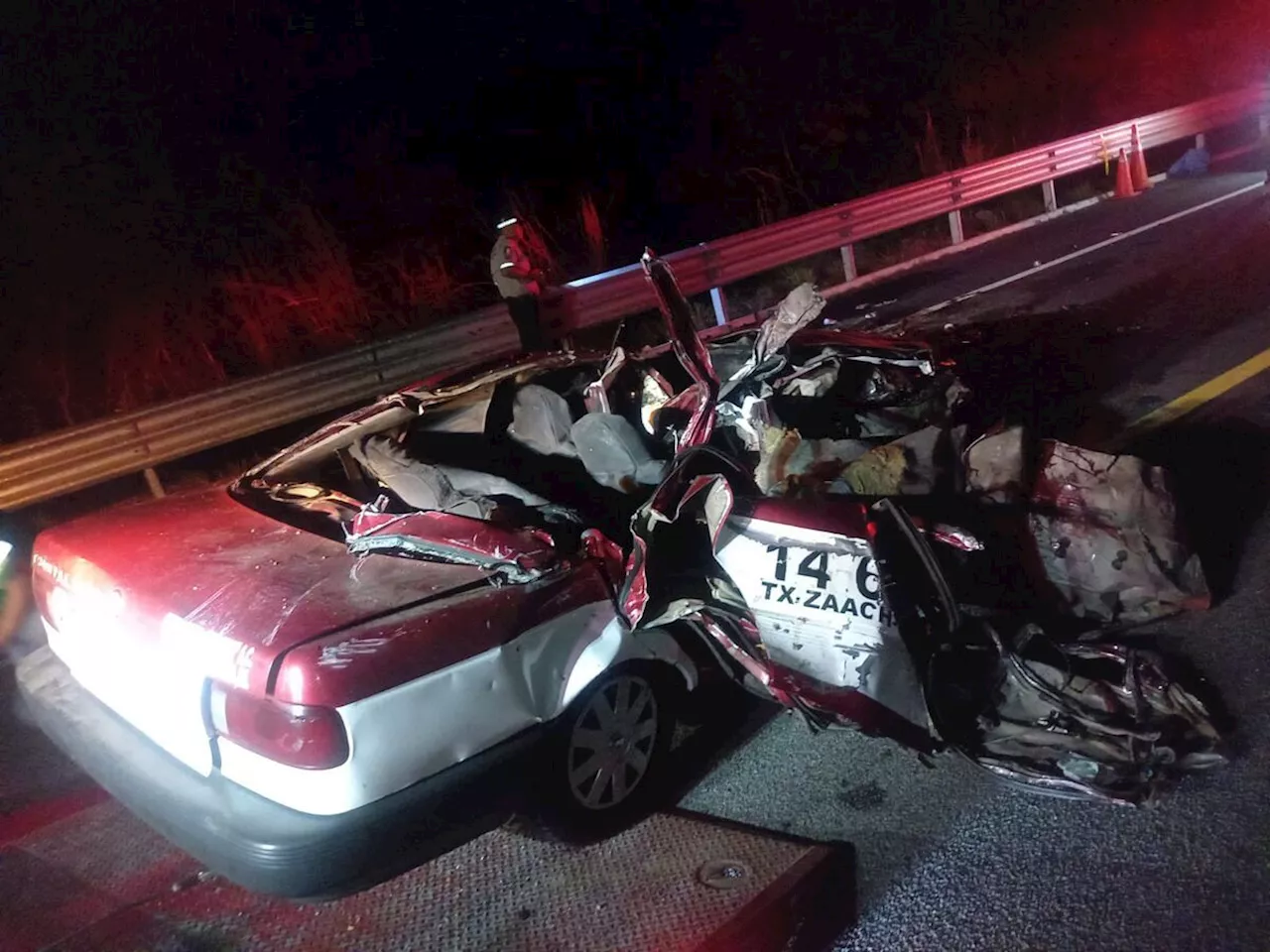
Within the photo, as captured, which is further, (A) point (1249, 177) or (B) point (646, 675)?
(A) point (1249, 177)

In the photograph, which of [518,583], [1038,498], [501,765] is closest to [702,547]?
[518,583]

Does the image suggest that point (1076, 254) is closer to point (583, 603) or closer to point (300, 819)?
point (583, 603)

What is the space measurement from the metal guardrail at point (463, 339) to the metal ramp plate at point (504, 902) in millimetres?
3502

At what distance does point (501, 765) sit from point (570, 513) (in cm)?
80

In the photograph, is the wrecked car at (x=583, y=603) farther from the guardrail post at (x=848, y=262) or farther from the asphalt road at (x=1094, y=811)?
the guardrail post at (x=848, y=262)

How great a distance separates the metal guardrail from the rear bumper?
3789 millimetres

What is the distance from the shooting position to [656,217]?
17.0 m

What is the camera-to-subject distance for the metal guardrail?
246 inches

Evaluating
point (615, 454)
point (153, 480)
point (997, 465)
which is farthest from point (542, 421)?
point (153, 480)

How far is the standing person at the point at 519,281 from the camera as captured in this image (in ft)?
27.7

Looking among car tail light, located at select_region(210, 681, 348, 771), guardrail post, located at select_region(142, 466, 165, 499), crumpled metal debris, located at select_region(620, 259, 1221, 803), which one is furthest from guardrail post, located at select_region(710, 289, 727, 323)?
car tail light, located at select_region(210, 681, 348, 771)

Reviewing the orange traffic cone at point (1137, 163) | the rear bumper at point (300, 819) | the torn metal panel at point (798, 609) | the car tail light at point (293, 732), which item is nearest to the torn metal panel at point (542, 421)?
the torn metal panel at point (798, 609)

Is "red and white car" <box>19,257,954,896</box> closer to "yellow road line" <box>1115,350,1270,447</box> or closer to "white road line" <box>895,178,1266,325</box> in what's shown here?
"yellow road line" <box>1115,350,1270,447</box>

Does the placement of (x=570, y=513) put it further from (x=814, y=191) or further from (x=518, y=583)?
(x=814, y=191)
